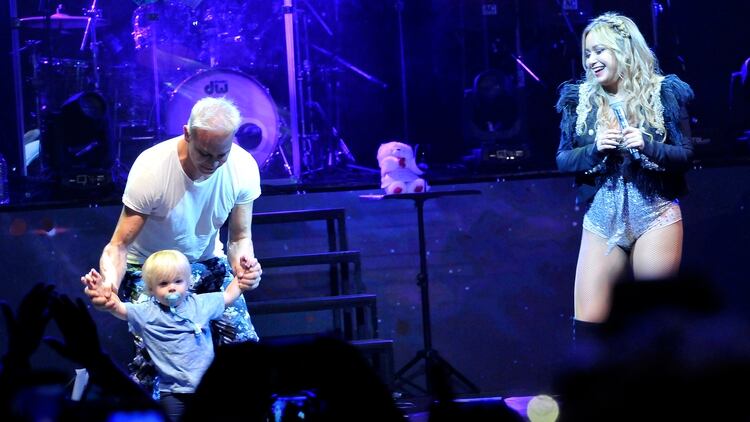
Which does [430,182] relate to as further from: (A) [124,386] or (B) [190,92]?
(A) [124,386]

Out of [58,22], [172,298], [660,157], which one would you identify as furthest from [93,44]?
[660,157]

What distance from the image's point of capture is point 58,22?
29.8 feet

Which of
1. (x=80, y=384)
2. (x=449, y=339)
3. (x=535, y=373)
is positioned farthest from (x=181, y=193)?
(x=535, y=373)

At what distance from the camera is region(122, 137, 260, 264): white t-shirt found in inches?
198

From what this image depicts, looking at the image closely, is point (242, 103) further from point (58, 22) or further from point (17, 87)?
point (17, 87)

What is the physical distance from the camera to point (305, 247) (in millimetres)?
7504

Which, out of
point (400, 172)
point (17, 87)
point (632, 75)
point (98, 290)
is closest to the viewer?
point (98, 290)

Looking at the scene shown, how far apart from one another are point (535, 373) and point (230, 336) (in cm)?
291

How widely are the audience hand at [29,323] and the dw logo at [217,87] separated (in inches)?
283

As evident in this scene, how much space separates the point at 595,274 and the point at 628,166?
566 millimetres

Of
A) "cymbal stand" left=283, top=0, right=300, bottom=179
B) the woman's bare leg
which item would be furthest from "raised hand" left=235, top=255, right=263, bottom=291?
"cymbal stand" left=283, top=0, right=300, bottom=179

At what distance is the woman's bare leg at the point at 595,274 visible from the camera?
5117 mm

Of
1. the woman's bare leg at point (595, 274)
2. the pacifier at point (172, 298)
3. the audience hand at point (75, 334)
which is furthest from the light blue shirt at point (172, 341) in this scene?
the audience hand at point (75, 334)

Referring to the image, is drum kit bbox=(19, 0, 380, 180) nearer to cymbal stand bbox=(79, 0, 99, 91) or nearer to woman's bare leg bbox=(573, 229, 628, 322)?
cymbal stand bbox=(79, 0, 99, 91)
